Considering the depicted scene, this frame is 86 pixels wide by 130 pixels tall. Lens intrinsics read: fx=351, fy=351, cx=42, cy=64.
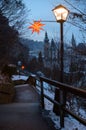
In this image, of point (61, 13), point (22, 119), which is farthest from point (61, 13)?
point (22, 119)

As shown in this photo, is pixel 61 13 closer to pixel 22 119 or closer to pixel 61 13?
pixel 61 13

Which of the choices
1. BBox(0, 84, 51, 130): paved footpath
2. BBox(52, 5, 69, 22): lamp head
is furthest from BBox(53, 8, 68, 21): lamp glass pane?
BBox(0, 84, 51, 130): paved footpath

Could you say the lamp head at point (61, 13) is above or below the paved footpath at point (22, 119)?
above

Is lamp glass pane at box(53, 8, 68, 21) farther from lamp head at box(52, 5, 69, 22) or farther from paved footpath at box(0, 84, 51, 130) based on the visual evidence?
paved footpath at box(0, 84, 51, 130)

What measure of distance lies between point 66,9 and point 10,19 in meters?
33.4

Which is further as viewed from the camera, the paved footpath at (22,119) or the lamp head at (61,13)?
the lamp head at (61,13)

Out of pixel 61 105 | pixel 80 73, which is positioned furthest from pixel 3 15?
pixel 61 105

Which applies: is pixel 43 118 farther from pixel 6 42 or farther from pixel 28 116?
pixel 6 42

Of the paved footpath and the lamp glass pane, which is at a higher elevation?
the lamp glass pane

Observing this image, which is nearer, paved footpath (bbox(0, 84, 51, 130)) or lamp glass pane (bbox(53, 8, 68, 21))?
paved footpath (bbox(0, 84, 51, 130))

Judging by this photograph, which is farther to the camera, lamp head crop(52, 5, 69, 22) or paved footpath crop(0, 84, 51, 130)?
lamp head crop(52, 5, 69, 22)

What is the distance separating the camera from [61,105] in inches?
325

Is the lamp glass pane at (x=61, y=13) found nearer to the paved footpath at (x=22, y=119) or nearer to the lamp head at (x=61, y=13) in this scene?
the lamp head at (x=61, y=13)

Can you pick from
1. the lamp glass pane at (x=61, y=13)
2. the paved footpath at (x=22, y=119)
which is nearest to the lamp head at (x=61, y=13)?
the lamp glass pane at (x=61, y=13)
